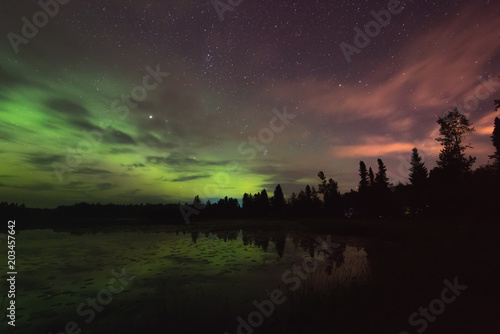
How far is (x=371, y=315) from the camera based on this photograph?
6.86 metres

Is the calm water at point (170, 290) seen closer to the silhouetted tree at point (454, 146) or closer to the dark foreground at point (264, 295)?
the dark foreground at point (264, 295)

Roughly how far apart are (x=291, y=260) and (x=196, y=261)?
6.05 meters

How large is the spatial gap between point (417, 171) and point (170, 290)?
192 ft

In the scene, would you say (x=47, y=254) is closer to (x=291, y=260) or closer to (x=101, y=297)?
(x=101, y=297)

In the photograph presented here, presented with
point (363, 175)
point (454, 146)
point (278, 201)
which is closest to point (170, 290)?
point (454, 146)

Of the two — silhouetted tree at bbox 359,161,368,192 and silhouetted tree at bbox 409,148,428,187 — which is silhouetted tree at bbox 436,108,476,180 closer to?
silhouetted tree at bbox 409,148,428,187

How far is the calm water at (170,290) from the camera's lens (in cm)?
726

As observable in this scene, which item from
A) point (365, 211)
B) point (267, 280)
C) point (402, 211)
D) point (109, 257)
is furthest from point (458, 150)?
point (109, 257)

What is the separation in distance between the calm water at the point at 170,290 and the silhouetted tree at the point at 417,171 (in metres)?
44.1

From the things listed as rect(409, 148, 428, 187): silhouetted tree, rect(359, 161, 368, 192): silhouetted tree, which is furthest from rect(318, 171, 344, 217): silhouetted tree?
rect(409, 148, 428, 187): silhouetted tree

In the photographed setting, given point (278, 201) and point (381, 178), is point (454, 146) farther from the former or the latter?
point (278, 201)

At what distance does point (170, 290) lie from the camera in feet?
32.6

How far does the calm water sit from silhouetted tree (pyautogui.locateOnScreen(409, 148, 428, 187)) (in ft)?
145

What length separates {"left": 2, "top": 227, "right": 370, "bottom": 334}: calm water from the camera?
7258 mm
